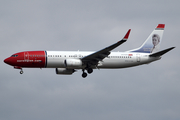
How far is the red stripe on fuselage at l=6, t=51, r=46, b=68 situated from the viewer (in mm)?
58656

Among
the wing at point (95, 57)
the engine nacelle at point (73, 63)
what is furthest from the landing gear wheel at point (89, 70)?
the engine nacelle at point (73, 63)

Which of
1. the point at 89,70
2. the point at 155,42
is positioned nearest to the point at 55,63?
the point at 89,70

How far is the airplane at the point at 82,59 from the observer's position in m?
58.7

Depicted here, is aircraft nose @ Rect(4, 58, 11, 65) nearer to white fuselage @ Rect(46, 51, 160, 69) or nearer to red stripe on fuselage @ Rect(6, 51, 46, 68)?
red stripe on fuselage @ Rect(6, 51, 46, 68)

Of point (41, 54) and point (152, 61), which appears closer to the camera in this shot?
point (41, 54)

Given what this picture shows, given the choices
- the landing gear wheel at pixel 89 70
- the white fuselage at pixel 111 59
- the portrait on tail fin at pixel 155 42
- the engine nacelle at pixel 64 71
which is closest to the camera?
the white fuselage at pixel 111 59

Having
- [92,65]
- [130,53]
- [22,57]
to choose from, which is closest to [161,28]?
[130,53]

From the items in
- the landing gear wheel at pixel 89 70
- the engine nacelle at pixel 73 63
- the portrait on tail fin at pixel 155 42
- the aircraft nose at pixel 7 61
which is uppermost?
the portrait on tail fin at pixel 155 42

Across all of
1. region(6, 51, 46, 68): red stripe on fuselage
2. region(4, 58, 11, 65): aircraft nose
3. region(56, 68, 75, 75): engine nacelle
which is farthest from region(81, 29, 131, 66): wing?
region(4, 58, 11, 65): aircraft nose

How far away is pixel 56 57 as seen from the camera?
59344mm

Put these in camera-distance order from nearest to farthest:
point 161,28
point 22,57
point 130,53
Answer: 1. point 22,57
2. point 130,53
3. point 161,28

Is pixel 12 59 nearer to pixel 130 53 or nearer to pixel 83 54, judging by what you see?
pixel 83 54

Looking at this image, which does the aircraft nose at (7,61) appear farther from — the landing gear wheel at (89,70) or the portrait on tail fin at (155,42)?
the portrait on tail fin at (155,42)

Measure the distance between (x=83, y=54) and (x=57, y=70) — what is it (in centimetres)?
622
